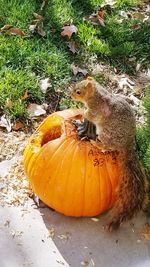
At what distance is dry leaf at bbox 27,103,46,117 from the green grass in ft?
0.13

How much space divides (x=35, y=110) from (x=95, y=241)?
1.10 m

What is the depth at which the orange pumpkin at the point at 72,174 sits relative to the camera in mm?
2781

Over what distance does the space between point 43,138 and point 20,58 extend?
1099mm

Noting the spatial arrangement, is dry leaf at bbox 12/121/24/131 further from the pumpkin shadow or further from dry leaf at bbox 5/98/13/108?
the pumpkin shadow

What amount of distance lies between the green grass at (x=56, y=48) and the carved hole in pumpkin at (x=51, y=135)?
60 centimetres

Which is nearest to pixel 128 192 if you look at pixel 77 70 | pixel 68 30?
pixel 77 70

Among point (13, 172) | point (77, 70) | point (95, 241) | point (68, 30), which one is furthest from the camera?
point (68, 30)

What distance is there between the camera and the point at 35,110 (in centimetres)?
362

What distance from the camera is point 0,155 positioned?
3.29 meters

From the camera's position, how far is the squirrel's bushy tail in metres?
2.83

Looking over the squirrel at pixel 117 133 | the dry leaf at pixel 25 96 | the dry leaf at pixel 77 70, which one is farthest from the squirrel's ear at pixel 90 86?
the dry leaf at pixel 77 70

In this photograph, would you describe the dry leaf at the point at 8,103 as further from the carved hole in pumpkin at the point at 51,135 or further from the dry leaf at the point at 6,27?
the dry leaf at the point at 6,27

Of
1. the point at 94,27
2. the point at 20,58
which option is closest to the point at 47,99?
the point at 20,58

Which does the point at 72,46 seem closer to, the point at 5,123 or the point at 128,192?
the point at 5,123
